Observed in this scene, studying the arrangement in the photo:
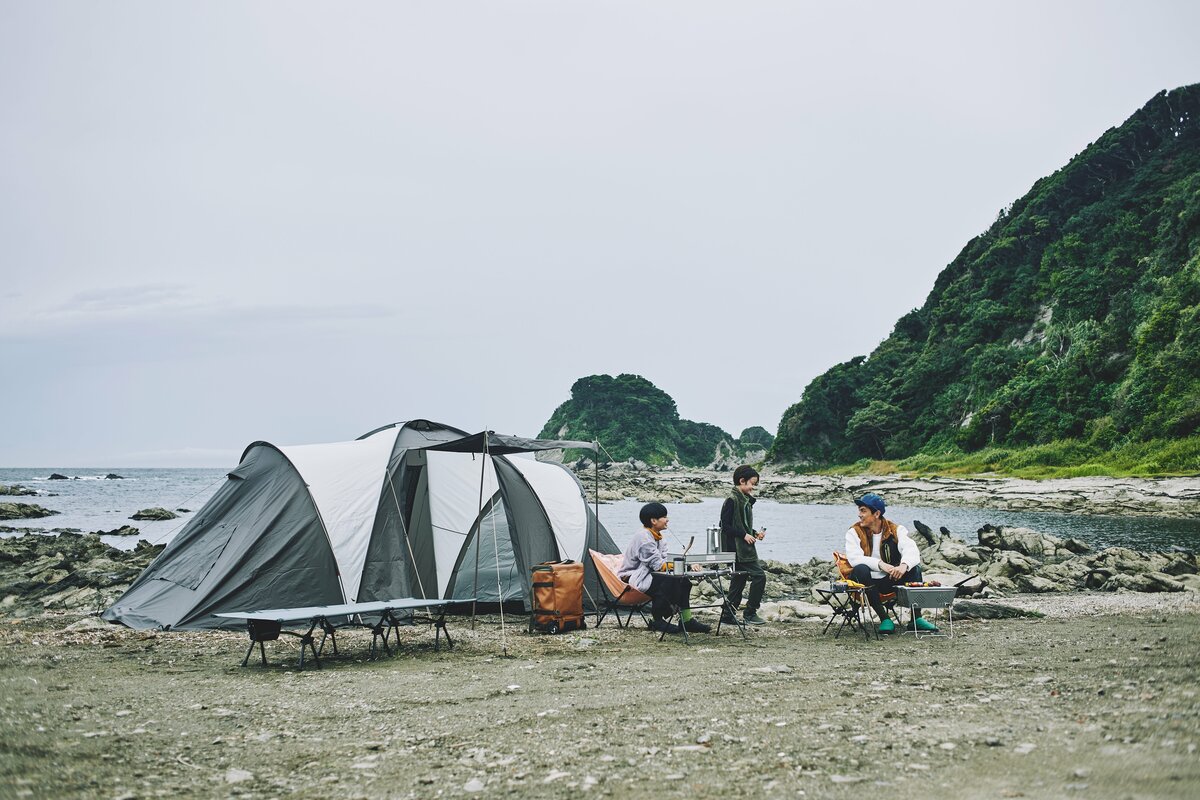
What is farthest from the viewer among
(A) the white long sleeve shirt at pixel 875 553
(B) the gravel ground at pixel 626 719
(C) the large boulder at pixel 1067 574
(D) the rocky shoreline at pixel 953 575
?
(C) the large boulder at pixel 1067 574

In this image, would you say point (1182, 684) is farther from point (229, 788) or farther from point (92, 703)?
point (92, 703)

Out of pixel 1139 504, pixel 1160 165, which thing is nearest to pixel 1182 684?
pixel 1139 504

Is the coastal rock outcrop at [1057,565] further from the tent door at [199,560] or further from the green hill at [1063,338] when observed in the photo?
the green hill at [1063,338]

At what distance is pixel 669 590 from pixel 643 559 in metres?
0.52

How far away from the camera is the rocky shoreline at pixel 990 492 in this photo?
36531mm

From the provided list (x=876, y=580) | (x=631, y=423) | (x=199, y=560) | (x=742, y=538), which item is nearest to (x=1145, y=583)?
(x=876, y=580)

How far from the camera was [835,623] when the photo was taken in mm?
12352

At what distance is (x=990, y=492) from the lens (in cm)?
4738

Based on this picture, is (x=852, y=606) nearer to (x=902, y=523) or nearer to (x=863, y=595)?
(x=863, y=595)

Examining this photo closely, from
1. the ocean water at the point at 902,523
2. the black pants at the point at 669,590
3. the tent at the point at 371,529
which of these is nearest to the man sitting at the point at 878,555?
the black pants at the point at 669,590

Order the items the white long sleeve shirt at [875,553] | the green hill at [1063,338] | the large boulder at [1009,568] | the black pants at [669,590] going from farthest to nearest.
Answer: the green hill at [1063,338], the large boulder at [1009,568], the black pants at [669,590], the white long sleeve shirt at [875,553]

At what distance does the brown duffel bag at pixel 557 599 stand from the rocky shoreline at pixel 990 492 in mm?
10501

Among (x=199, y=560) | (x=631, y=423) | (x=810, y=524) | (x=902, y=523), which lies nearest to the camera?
(x=199, y=560)

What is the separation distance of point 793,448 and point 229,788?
93.0 meters
